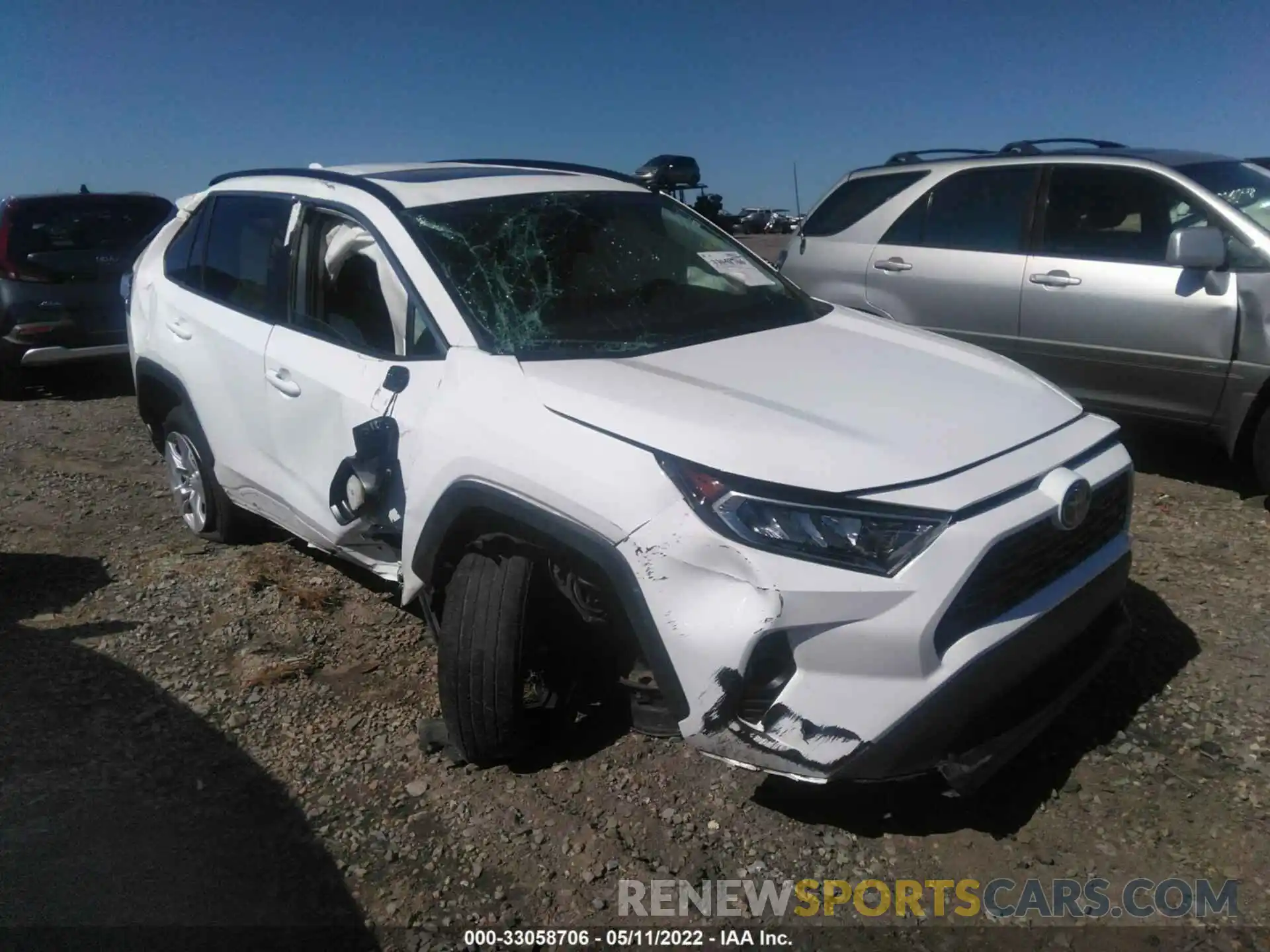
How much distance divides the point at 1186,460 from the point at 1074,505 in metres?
3.97

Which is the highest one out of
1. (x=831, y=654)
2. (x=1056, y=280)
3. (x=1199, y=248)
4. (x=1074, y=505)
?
(x=1199, y=248)

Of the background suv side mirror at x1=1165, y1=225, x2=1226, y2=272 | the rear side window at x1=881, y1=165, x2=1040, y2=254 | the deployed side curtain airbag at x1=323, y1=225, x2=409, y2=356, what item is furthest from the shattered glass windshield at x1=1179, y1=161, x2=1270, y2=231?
the deployed side curtain airbag at x1=323, y1=225, x2=409, y2=356

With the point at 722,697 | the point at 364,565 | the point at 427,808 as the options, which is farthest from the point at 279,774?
the point at 722,697

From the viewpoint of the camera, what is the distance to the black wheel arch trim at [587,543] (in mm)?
2551

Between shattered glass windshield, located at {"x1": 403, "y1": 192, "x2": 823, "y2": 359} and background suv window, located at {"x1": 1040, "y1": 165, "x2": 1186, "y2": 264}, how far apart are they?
8.27 feet

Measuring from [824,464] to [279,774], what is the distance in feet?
6.57

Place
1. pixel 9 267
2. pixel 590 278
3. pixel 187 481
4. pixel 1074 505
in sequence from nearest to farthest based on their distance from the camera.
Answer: pixel 1074 505 < pixel 590 278 < pixel 187 481 < pixel 9 267

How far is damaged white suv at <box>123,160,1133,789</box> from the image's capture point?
245 cm

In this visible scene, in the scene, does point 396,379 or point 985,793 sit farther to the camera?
point 396,379

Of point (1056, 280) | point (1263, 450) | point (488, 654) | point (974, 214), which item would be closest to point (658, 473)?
point (488, 654)

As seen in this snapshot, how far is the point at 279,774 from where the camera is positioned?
329 cm

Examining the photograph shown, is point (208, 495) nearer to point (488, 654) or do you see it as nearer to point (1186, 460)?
point (488, 654)

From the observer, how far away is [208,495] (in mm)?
4914

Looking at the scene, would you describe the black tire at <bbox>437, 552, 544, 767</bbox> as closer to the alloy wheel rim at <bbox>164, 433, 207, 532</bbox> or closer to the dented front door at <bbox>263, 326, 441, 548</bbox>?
the dented front door at <bbox>263, 326, 441, 548</bbox>
